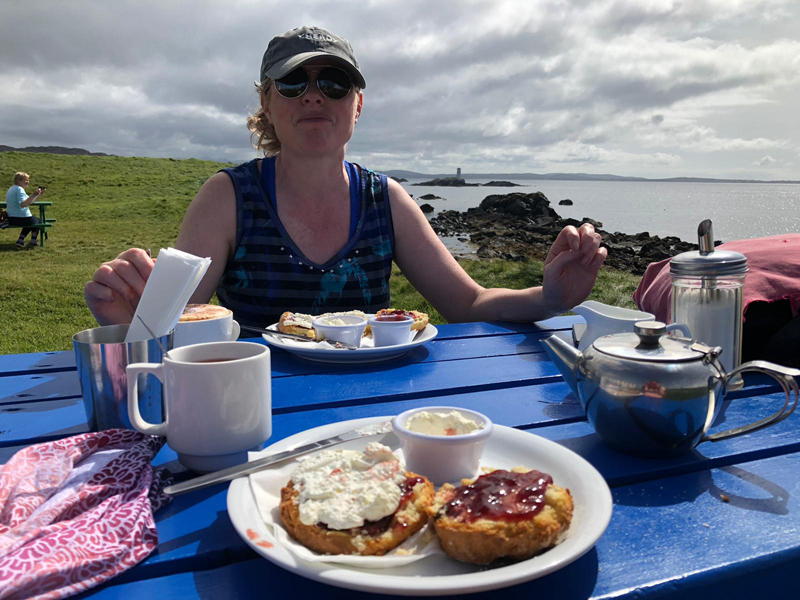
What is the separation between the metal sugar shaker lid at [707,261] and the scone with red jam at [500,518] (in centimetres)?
82

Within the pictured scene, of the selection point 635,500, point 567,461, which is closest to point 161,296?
point 567,461

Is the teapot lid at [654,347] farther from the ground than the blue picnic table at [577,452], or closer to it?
farther from the ground

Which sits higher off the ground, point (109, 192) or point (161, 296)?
point (109, 192)

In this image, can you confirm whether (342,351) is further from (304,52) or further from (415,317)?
(304,52)

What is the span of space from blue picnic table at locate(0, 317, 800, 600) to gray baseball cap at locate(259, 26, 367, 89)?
1298mm

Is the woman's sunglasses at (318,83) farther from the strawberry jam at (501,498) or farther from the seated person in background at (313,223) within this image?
the strawberry jam at (501,498)

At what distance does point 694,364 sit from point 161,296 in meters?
1.03

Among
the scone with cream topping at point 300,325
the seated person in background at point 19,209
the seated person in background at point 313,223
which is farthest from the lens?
the seated person in background at point 19,209

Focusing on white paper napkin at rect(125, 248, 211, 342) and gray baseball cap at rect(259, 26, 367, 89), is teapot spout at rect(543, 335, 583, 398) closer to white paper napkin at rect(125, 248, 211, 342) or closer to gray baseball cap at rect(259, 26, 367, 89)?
white paper napkin at rect(125, 248, 211, 342)

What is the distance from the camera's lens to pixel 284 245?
2646 mm

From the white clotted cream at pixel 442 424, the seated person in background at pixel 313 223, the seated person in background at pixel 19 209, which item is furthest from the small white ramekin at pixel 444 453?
the seated person in background at pixel 19 209

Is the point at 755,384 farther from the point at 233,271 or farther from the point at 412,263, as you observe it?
the point at 233,271

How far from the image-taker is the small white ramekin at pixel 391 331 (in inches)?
71.7

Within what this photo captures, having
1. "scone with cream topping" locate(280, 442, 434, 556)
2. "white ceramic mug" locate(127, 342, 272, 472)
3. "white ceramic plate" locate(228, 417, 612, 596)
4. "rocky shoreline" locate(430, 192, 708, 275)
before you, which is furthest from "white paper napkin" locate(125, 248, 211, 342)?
"rocky shoreline" locate(430, 192, 708, 275)
